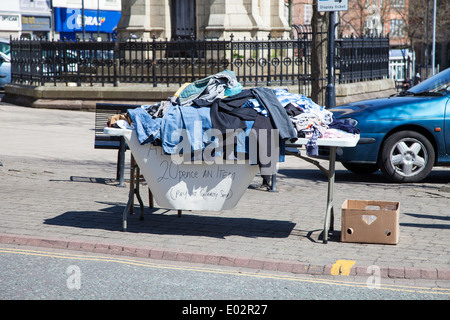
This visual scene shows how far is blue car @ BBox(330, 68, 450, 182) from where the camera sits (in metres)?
10.5

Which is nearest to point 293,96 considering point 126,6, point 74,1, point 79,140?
point 79,140

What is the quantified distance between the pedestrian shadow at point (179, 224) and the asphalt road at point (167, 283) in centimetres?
109

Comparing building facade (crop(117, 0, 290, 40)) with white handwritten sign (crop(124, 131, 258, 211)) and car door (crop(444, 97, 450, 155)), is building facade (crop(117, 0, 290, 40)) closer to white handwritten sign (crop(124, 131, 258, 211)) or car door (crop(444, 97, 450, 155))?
car door (crop(444, 97, 450, 155))

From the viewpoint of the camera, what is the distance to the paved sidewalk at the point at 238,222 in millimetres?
6488

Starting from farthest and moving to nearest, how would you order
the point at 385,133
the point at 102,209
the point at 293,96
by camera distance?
the point at 385,133
the point at 102,209
the point at 293,96

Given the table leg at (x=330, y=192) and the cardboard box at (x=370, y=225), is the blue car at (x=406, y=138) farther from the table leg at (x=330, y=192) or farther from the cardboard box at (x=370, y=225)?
the cardboard box at (x=370, y=225)

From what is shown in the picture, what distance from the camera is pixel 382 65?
25969 millimetres

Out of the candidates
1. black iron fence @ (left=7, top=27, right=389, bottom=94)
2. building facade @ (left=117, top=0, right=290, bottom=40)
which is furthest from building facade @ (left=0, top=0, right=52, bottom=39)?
black iron fence @ (left=7, top=27, right=389, bottom=94)

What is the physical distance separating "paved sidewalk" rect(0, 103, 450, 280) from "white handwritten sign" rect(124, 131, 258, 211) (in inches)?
15.8

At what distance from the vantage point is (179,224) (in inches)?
312

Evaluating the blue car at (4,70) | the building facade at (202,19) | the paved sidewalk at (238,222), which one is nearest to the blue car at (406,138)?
the paved sidewalk at (238,222)

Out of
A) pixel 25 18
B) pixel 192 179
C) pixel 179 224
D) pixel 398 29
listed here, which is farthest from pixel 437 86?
pixel 25 18
